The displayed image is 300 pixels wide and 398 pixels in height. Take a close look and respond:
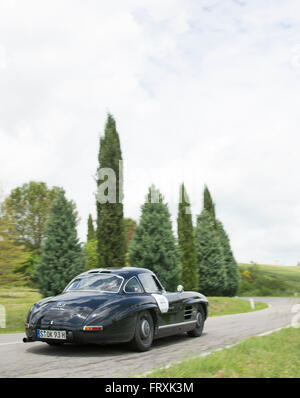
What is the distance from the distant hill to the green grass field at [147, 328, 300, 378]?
4296 centimetres

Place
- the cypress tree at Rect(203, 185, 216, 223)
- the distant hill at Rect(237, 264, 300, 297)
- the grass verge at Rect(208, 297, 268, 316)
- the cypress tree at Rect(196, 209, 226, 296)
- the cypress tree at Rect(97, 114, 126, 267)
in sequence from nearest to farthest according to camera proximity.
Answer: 1. the cypress tree at Rect(97, 114, 126, 267)
2. the grass verge at Rect(208, 297, 268, 316)
3. the cypress tree at Rect(196, 209, 226, 296)
4. the cypress tree at Rect(203, 185, 216, 223)
5. the distant hill at Rect(237, 264, 300, 297)

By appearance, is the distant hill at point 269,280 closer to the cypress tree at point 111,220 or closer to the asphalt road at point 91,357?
the cypress tree at point 111,220

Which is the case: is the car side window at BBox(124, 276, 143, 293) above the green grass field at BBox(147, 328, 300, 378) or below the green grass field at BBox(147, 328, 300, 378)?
above

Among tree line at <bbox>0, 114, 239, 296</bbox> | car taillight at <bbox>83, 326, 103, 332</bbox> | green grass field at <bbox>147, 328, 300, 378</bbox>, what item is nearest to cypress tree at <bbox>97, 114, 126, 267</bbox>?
tree line at <bbox>0, 114, 239, 296</bbox>

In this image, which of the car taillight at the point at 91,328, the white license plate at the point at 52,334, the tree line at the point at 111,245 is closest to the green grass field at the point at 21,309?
the tree line at the point at 111,245

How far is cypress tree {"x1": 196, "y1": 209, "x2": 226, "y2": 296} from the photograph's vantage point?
37.8 metres

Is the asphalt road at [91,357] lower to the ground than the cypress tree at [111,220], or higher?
lower

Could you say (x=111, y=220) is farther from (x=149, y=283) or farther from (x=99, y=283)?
(x=99, y=283)

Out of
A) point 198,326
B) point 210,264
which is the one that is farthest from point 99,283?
point 210,264

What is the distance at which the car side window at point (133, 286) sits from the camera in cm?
796

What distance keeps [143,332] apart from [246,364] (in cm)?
214

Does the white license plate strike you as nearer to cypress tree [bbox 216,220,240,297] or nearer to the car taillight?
the car taillight
